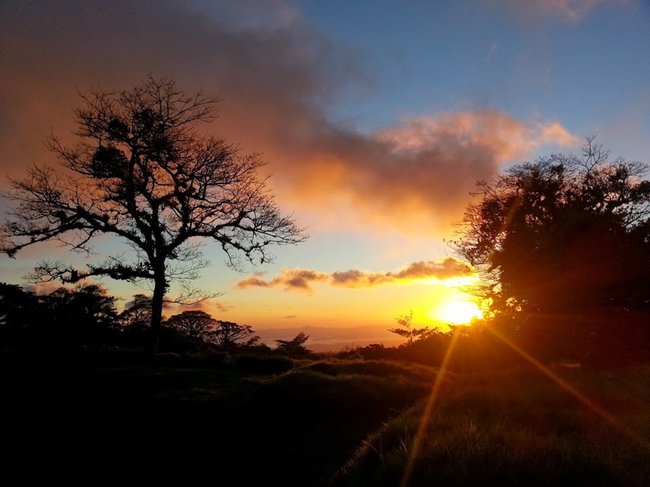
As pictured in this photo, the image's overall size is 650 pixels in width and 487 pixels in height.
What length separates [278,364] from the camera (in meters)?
20.8

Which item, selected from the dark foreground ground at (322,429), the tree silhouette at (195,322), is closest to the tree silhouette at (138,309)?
the tree silhouette at (195,322)

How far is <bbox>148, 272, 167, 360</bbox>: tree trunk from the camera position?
64.5 feet

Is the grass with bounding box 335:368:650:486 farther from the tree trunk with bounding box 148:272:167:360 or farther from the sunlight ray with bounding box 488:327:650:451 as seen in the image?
the tree trunk with bounding box 148:272:167:360

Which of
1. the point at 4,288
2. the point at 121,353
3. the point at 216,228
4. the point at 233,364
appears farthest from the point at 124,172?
the point at 4,288

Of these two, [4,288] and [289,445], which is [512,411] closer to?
[289,445]

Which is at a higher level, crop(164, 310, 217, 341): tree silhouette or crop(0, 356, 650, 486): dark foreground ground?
crop(164, 310, 217, 341): tree silhouette

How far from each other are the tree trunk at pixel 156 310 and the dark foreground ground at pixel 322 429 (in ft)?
13.6

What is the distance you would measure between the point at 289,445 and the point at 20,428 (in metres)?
5.39

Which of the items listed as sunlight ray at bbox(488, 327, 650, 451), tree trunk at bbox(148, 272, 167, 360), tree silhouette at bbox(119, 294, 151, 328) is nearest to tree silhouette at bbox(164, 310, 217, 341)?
tree silhouette at bbox(119, 294, 151, 328)

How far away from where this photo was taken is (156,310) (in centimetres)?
2005

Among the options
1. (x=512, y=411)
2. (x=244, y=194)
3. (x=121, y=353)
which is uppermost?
(x=244, y=194)

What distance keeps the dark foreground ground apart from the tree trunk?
4.14 m

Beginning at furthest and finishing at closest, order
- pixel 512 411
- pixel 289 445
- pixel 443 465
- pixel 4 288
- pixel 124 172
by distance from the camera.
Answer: pixel 4 288, pixel 124 172, pixel 289 445, pixel 512 411, pixel 443 465

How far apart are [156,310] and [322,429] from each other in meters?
12.4
